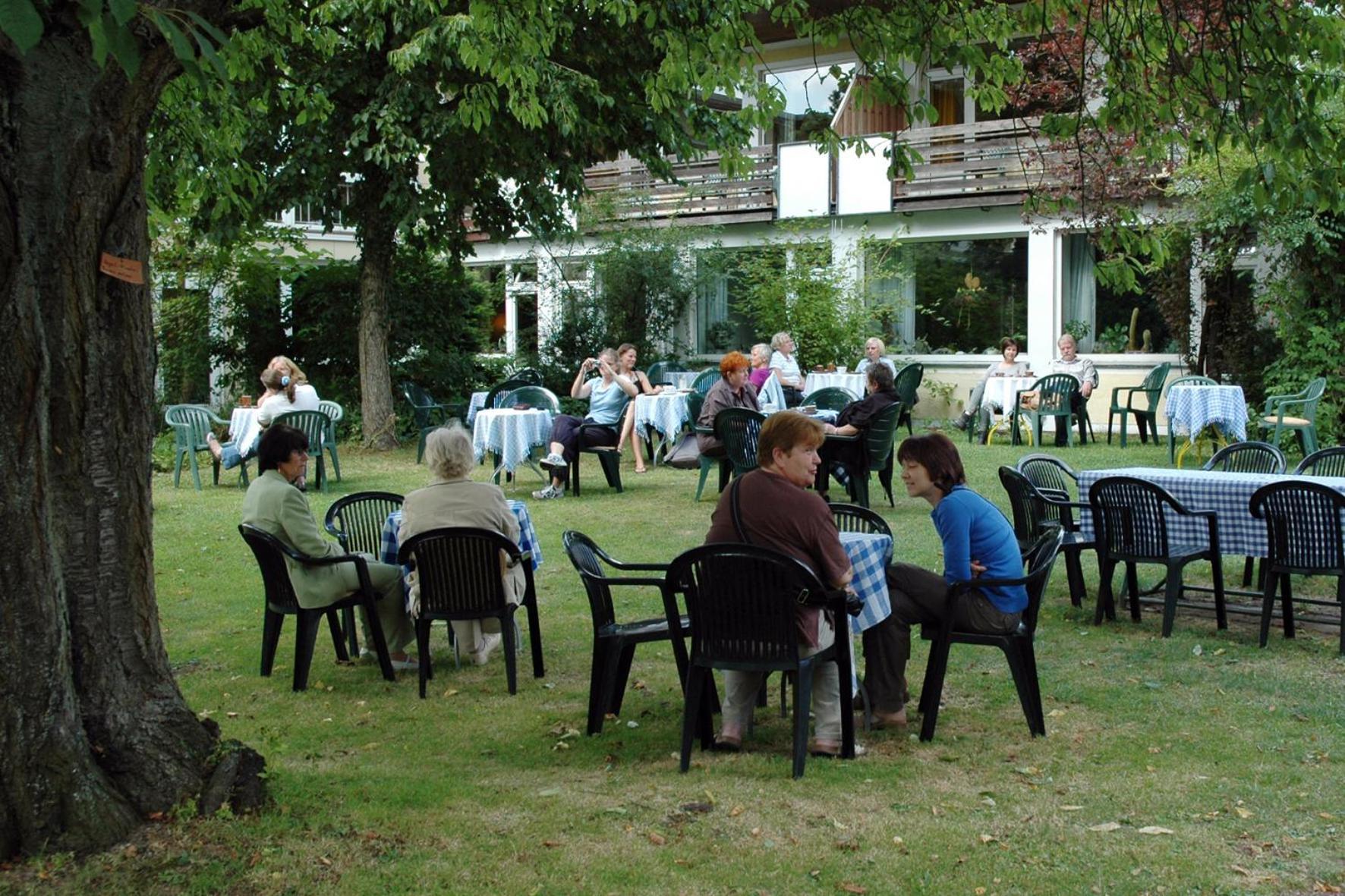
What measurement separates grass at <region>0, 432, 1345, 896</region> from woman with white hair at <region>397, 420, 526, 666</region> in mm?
717

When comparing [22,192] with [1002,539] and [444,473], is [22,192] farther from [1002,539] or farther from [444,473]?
[1002,539]

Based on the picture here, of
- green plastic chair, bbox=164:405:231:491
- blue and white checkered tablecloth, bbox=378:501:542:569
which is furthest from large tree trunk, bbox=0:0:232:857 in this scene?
green plastic chair, bbox=164:405:231:491

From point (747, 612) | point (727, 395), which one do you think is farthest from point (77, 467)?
point (727, 395)

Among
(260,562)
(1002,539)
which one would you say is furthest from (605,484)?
(1002,539)

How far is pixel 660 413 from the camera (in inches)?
624

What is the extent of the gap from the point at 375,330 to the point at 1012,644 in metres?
15.2

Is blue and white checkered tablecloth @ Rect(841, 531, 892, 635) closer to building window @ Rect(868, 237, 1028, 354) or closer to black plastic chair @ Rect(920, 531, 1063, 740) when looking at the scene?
black plastic chair @ Rect(920, 531, 1063, 740)

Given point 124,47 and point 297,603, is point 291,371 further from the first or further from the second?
point 124,47

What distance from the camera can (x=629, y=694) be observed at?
670cm

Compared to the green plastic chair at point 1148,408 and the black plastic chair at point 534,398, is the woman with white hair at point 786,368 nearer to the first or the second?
the black plastic chair at point 534,398

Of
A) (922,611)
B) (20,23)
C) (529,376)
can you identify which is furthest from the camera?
(529,376)

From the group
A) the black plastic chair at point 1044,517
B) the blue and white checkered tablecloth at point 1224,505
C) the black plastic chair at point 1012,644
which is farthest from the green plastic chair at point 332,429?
the black plastic chair at point 1012,644

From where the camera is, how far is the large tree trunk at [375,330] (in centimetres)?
1977

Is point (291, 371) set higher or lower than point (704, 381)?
higher
